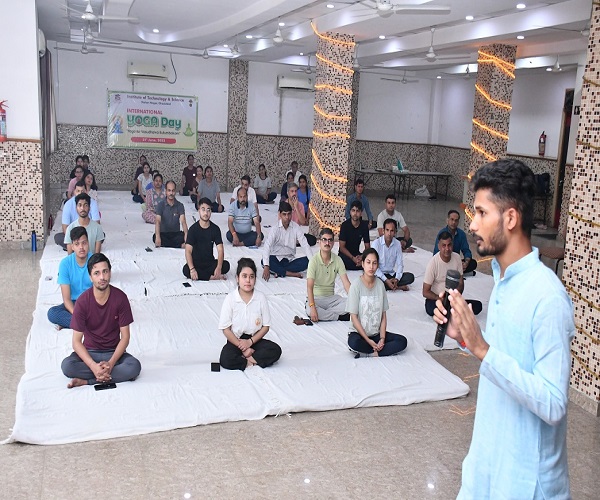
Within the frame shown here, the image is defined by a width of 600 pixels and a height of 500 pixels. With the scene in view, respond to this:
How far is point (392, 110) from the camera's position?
18141 millimetres

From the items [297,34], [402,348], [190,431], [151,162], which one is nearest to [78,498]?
[190,431]

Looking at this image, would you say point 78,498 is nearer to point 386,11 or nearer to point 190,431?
point 190,431

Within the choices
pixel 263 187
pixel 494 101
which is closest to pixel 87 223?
pixel 494 101

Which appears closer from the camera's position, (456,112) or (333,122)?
(333,122)

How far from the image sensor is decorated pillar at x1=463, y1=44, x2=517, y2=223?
11000 mm

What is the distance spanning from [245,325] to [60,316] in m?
1.74

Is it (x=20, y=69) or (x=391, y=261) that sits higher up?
(x=20, y=69)

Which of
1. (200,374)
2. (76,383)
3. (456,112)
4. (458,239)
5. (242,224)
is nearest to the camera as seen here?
(76,383)

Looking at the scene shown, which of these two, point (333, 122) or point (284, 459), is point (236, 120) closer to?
point (333, 122)

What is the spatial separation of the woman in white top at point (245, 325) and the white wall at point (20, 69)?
5303 millimetres

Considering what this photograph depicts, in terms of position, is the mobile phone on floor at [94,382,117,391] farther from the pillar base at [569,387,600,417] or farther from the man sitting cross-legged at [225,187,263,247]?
the man sitting cross-legged at [225,187,263,247]

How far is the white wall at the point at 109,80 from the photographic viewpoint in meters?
14.8

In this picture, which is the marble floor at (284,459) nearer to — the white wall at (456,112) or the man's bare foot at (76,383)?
the man's bare foot at (76,383)

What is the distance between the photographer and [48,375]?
458 centimetres
